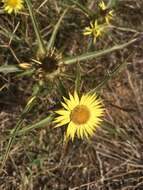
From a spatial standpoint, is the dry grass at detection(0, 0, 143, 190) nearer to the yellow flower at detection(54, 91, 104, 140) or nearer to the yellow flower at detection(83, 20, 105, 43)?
the yellow flower at detection(83, 20, 105, 43)

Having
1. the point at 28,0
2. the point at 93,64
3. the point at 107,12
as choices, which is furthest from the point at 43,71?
the point at 93,64

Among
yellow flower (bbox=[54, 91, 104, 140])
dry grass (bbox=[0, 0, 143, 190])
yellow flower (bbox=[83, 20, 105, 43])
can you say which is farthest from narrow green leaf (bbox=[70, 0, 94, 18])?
yellow flower (bbox=[54, 91, 104, 140])

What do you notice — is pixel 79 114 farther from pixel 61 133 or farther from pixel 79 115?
pixel 61 133

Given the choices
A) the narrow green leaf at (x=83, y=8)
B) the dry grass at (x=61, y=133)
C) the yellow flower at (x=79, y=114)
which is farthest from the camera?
the dry grass at (x=61, y=133)

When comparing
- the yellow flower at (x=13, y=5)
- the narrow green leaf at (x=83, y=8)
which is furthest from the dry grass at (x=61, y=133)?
the narrow green leaf at (x=83, y=8)

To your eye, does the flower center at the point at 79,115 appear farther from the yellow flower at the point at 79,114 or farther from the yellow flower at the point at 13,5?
the yellow flower at the point at 13,5

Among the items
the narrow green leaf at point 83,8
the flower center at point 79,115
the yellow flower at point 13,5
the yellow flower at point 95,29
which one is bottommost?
the flower center at point 79,115

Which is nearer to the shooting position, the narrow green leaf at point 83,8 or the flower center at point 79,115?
the flower center at point 79,115

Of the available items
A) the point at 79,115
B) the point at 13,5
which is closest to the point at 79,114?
the point at 79,115
